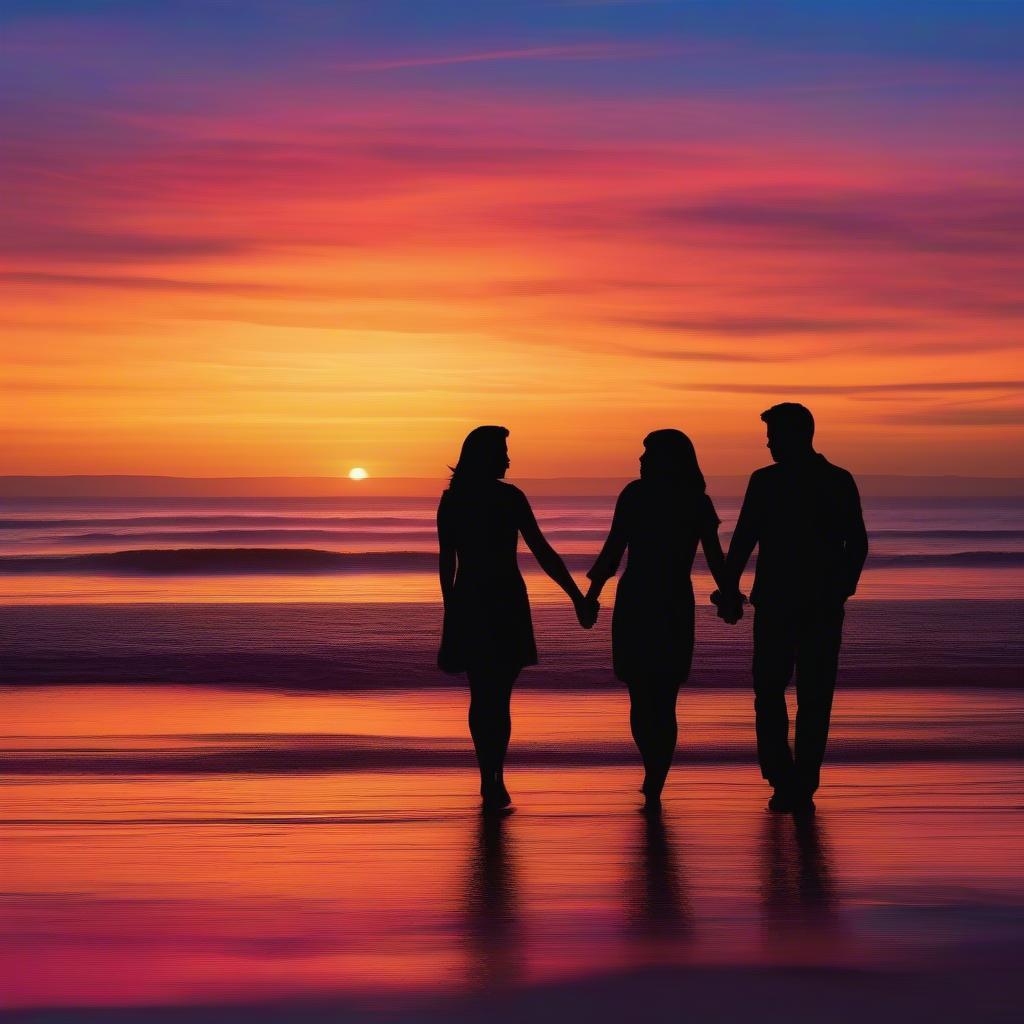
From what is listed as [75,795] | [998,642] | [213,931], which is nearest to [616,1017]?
[213,931]

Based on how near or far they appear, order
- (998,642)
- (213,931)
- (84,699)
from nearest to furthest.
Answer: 1. (213,931)
2. (84,699)
3. (998,642)

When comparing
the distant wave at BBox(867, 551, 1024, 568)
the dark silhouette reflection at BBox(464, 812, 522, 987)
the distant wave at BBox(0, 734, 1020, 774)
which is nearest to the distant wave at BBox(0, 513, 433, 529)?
the distant wave at BBox(867, 551, 1024, 568)

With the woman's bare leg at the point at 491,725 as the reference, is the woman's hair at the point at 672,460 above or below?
above

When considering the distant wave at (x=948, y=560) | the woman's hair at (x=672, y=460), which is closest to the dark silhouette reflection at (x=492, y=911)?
the woman's hair at (x=672, y=460)

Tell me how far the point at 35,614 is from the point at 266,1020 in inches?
728

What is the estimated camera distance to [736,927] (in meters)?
5.18

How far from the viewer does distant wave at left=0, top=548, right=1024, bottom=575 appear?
1470 inches

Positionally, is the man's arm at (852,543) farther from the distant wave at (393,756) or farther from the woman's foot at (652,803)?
the distant wave at (393,756)

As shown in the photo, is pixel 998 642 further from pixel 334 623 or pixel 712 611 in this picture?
pixel 334 623

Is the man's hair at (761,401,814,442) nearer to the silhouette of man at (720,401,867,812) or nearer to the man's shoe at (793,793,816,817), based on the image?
the silhouette of man at (720,401,867,812)

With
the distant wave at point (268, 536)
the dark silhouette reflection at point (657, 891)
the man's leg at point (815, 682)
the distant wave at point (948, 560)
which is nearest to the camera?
the dark silhouette reflection at point (657, 891)

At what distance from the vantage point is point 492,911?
546 cm

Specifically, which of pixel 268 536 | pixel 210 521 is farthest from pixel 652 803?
pixel 210 521

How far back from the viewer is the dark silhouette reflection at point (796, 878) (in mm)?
5246
